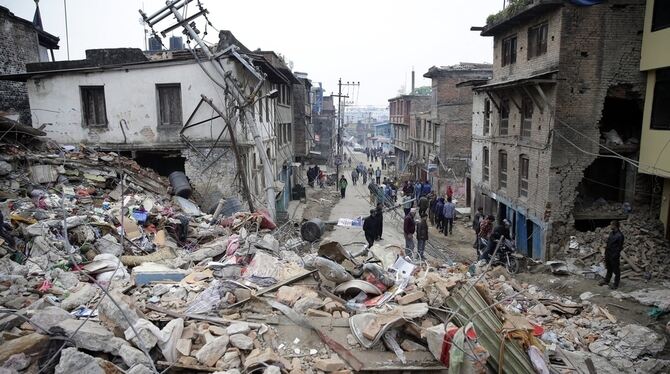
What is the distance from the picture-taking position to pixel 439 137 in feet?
107

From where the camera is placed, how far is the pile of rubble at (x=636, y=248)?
39.5 feet

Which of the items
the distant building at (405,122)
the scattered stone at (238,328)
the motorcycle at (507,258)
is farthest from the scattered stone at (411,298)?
the distant building at (405,122)

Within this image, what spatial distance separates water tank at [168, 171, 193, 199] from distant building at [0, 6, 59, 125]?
8591mm

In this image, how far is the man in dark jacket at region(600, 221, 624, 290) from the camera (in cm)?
1073

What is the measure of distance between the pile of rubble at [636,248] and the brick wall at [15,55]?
22140mm

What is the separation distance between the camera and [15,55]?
65.9 ft

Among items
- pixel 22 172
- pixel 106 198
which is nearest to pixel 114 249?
pixel 106 198

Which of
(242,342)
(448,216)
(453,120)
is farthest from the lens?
(453,120)

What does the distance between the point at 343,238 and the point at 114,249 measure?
33.0ft

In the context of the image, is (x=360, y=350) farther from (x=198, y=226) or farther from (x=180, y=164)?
(x=180, y=164)

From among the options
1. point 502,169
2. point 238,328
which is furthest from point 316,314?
point 502,169

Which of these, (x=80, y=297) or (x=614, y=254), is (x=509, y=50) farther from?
(x=80, y=297)

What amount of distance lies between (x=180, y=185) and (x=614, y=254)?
1289 cm

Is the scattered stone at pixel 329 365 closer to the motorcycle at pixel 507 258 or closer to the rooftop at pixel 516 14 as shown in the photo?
the motorcycle at pixel 507 258
